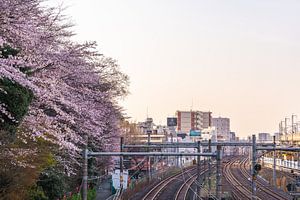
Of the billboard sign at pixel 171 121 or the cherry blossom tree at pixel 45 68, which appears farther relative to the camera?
the billboard sign at pixel 171 121

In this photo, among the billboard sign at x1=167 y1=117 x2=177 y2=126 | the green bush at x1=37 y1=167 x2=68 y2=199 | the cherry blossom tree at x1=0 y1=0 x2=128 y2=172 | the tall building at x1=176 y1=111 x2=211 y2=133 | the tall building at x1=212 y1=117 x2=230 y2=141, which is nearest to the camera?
the cherry blossom tree at x1=0 y1=0 x2=128 y2=172

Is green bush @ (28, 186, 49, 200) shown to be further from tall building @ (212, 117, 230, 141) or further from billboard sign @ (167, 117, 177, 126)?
tall building @ (212, 117, 230, 141)

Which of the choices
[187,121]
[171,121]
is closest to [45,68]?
[171,121]

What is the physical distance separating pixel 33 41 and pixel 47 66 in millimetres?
1115

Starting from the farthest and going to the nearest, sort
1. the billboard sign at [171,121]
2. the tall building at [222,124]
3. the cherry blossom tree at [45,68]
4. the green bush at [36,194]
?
the tall building at [222,124] < the billboard sign at [171,121] < the green bush at [36,194] < the cherry blossom tree at [45,68]

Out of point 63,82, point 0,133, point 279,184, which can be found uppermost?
point 63,82

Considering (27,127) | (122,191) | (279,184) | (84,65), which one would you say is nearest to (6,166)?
(27,127)

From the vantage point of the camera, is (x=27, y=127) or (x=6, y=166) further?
(x=6, y=166)

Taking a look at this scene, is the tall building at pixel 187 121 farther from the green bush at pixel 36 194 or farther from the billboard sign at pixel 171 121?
the green bush at pixel 36 194

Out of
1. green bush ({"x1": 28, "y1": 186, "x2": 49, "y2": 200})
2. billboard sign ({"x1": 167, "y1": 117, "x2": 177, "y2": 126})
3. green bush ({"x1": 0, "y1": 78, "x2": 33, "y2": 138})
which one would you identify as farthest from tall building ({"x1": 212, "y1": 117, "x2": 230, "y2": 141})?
green bush ({"x1": 0, "y1": 78, "x2": 33, "y2": 138})

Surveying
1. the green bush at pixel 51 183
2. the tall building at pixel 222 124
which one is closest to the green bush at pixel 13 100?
the green bush at pixel 51 183

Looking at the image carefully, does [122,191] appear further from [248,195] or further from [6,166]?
[6,166]

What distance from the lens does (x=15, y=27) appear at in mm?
9430

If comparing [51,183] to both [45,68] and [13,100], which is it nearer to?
[45,68]
